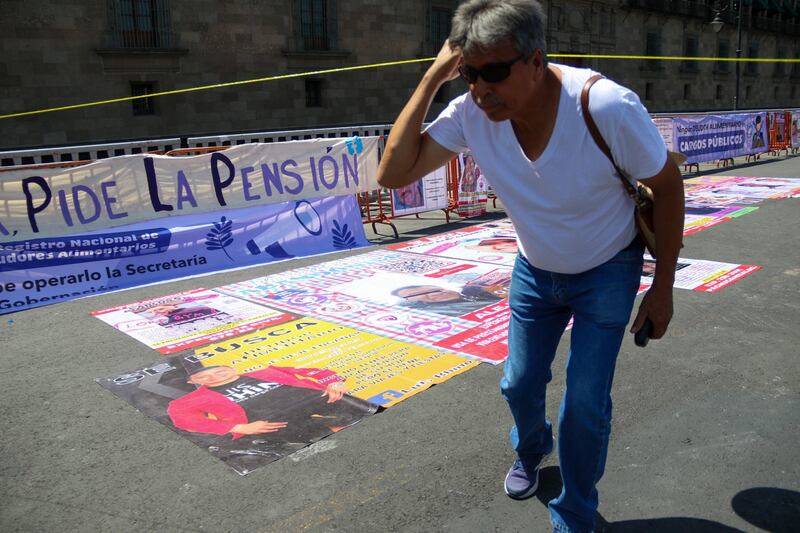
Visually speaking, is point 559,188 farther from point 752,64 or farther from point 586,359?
point 752,64

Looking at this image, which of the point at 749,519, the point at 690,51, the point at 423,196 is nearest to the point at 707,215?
the point at 423,196

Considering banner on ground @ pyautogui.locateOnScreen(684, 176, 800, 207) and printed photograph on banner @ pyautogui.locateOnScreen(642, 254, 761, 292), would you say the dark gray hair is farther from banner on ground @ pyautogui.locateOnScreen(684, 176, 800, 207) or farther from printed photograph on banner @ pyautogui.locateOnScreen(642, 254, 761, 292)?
banner on ground @ pyautogui.locateOnScreen(684, 176, 800, 207)

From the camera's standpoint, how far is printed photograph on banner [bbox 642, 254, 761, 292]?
20.9ft

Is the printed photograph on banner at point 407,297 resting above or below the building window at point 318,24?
below

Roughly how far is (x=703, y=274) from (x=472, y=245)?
2.75 meters

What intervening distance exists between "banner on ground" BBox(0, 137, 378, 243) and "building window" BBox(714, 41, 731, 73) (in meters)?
44.0

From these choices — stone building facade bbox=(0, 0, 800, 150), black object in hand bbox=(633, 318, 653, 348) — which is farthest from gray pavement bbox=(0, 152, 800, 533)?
stone building facade bbox=(0, 0, 800, 150)

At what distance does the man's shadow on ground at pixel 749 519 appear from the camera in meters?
2.67

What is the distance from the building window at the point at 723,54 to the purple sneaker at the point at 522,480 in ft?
162

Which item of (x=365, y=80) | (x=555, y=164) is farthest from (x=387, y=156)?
(x=365, y=80)

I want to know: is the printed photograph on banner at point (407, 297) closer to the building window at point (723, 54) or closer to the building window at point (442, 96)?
the building window at point (442, 96)

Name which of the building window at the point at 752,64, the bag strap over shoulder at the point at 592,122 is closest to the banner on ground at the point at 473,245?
the bag strap over shoulder at the point at 592,122

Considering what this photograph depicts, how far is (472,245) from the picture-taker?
8555mm

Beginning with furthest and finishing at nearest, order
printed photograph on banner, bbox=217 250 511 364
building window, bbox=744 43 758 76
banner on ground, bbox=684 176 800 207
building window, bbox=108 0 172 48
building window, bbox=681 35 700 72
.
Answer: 1. building window, bbox=744 43 758 76
2. building window, bbox=681 35 700 72
3. building window, bbox=108 0 172 48
4. banner on ground, bbox=684 176 800 207
5. printed photograph on banner, bbox=217 250 511 364
